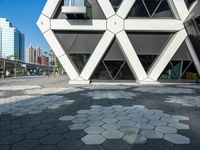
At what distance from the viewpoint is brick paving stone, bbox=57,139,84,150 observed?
379 cm

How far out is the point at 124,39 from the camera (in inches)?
727

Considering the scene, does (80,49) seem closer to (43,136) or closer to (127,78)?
(127,78)

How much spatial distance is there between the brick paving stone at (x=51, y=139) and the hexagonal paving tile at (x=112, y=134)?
3.16ft

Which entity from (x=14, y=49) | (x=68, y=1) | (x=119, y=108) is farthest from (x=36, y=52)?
(x=119, y=108)

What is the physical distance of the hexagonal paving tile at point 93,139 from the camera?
400cm

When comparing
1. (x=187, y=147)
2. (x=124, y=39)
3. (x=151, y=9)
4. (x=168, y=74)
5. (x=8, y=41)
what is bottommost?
(x=187, y=147)

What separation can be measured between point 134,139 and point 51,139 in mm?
1745

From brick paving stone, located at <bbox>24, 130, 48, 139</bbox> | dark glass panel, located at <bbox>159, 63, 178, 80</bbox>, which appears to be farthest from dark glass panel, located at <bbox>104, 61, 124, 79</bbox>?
brick paving stone, located at <bbox>24, 130, 48, 139</bbox>

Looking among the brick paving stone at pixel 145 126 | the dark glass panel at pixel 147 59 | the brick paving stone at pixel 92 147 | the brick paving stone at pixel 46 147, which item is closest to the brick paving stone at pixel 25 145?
the brick paving stone at pixel 46 147

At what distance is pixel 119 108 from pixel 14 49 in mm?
121464

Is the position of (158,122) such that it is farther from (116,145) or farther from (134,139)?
(116,145)

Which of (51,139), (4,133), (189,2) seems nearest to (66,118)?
(51,139)

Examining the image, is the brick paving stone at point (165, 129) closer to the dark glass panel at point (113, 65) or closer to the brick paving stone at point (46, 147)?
the brick paving stone at point (46, 147)

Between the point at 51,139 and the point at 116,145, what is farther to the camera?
the point at 51,139
